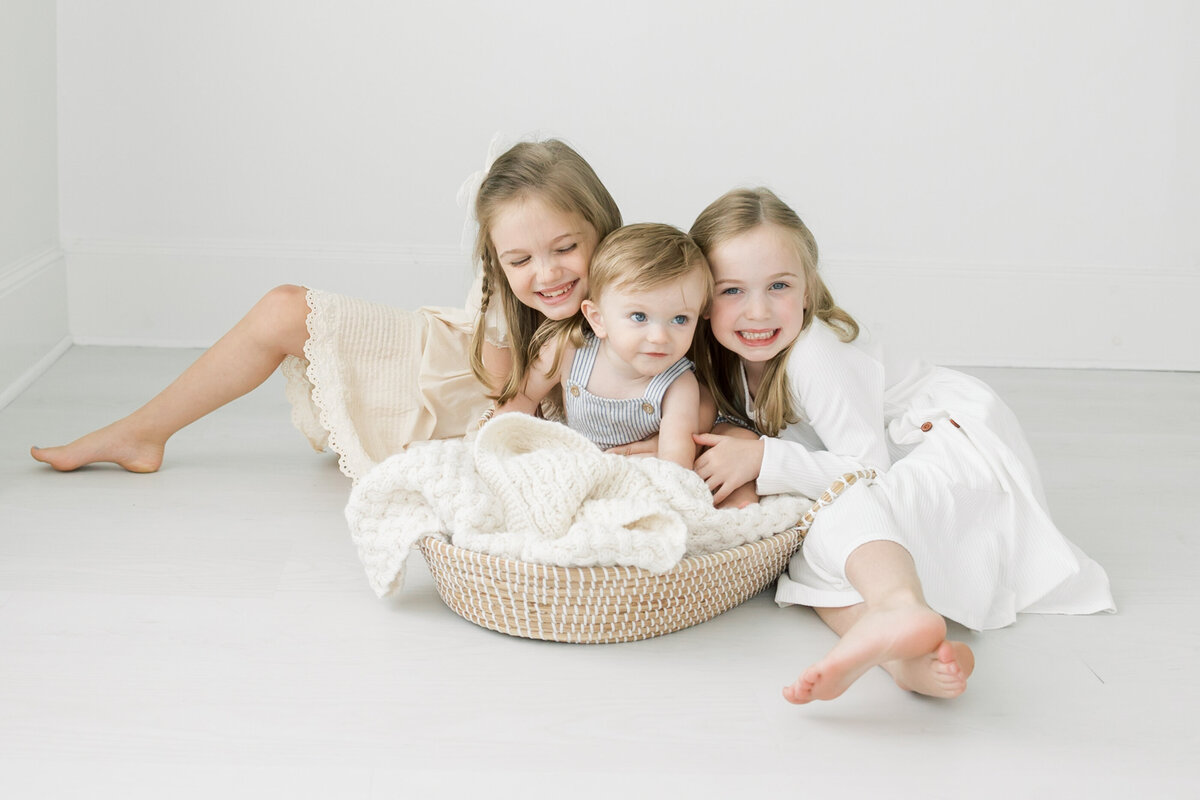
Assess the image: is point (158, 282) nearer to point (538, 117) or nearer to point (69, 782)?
point (538, 117)

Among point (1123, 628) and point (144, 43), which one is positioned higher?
point (144, 43)

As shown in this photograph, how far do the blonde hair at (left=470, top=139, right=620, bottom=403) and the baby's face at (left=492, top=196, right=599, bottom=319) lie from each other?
0.04 feet

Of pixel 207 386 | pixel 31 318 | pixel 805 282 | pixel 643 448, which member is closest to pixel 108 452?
pixel 207 386

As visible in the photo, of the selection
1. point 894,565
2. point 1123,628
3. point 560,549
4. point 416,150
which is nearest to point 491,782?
point 560,549

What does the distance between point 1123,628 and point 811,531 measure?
1.28 feet

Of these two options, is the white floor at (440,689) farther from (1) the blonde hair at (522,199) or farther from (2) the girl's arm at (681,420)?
(1) the blonde hair at (522,199)

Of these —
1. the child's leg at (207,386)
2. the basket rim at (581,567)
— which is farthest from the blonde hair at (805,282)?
the child's leg at (207,386)

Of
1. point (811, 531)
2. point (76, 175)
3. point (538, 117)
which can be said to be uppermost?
point (538, 117)

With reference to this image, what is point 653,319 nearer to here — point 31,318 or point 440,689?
point 440,689

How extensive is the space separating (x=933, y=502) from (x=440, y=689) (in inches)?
24.9

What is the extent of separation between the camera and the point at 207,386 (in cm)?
181

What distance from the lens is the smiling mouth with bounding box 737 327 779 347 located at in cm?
155

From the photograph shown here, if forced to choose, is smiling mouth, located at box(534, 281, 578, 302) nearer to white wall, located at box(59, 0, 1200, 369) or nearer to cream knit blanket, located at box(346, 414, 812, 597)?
cream knit blanket, located at box(346, 414, 812, 597)

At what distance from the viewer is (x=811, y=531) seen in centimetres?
142
